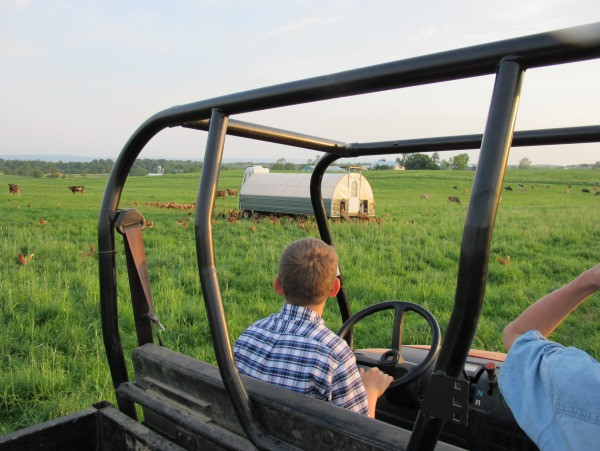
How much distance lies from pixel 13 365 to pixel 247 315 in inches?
74.1

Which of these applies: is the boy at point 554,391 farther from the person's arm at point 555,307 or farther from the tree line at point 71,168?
the tree line at point 71,168

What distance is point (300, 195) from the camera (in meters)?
15.1

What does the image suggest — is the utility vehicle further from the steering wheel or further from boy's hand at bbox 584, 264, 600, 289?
boy's hand at bbox 584, 264, 600, 289

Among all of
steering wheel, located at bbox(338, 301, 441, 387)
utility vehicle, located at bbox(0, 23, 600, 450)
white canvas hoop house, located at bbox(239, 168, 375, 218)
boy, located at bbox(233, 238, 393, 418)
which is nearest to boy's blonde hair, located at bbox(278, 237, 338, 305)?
boy, located at bbox(233, 238, 393, 418)

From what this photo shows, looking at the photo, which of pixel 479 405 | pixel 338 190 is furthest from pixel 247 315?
pixel 338 190

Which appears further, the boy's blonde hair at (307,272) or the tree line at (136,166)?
the tree line at (136,166)

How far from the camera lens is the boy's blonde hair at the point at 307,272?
1.80 metres

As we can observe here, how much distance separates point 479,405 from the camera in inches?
74.6

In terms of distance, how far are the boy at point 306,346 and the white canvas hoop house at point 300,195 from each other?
12.7 meters

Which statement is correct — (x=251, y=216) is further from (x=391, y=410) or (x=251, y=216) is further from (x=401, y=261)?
(x=391, y=410)

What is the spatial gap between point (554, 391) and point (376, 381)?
3.11 ft

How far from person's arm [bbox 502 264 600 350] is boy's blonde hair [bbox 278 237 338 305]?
584 millimetres

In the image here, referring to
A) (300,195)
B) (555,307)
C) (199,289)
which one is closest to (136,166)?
(300,195)

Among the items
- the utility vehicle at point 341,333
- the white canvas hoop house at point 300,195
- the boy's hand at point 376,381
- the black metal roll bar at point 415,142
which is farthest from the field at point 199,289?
the white canvas hoop house at point 300,195
